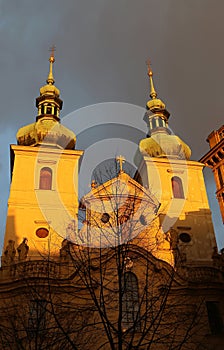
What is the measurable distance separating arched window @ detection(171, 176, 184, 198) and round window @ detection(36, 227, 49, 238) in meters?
10.5

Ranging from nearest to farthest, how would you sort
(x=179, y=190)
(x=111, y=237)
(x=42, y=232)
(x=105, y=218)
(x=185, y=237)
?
(x=111, y=237)
(x=105, y=218)
(x=42, y=232)
(x=185, y=237)
(x=179, y=190)

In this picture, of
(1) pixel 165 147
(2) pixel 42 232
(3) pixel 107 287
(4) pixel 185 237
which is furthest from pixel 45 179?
(3) pixel 107 287

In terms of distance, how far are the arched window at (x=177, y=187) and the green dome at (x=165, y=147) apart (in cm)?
215

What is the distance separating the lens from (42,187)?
1161 inches

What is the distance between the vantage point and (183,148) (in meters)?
34.9

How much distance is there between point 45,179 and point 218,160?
15599mm

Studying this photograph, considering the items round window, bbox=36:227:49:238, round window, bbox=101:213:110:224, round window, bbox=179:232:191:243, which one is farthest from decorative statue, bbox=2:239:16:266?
round window, bbox=179:232:191:243

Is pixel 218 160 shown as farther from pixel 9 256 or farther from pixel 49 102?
pixel 9 256

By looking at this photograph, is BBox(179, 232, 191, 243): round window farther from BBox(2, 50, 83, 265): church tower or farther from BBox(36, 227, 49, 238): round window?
BBox(36, 227, 49, 238): round window

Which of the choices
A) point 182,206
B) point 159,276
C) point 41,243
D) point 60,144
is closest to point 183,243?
point 182,206

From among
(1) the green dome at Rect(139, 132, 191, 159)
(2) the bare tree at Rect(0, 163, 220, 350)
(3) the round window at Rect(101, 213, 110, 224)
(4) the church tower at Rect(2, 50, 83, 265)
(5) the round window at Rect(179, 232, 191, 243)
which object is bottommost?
(2) the bare tree at Rect(0, 163, 220, 350)

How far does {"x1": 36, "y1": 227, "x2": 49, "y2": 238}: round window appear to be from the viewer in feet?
89.1

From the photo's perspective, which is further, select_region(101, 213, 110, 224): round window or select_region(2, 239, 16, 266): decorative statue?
select_region(2, 239, 16, 266): decorative statue

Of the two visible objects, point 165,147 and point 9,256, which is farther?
point 165,147
